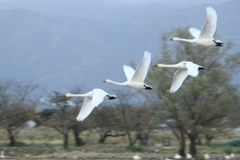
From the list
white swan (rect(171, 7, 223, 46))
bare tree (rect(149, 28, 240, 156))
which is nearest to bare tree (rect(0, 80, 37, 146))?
bare tree (rect(149, 28, 240, 156))

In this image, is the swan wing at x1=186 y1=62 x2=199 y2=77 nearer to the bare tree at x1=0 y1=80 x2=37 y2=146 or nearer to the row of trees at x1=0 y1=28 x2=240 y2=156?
the row of trees at x1=0 y1=28 x2=240 y2=156

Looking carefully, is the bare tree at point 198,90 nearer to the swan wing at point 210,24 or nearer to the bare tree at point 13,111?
the swan wing at point 210,24

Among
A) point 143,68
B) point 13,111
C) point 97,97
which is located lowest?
point 97,97

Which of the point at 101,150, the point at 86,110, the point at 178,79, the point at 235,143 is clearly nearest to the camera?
the point at 86,110

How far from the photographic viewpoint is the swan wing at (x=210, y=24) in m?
16.7

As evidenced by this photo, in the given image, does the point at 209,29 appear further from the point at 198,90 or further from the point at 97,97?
the point at 198,90

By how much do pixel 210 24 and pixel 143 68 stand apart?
327 centimetres

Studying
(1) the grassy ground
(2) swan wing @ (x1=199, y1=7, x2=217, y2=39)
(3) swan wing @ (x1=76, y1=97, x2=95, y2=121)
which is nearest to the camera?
(2) swan wing @ (x1=199, y1=7, x2=217, y2=39)

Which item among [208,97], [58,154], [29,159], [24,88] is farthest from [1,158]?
[208,97]

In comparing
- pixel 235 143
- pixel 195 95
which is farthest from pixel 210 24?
pixel 235 143

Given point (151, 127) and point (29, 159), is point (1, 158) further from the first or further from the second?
point (151, 127)

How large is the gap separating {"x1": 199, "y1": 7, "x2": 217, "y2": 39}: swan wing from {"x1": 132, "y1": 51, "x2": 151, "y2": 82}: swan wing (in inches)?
111

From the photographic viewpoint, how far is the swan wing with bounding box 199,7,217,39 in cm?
1667

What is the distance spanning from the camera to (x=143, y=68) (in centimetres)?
1695
